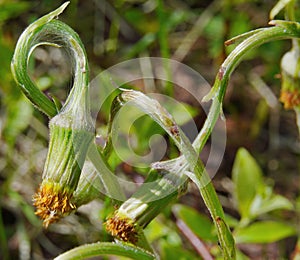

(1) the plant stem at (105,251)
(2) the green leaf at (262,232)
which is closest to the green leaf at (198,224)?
(2) the green leaf at (262,232)

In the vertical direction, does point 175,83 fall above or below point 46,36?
below

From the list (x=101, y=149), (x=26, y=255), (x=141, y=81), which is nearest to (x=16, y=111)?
(x=26, y=255)

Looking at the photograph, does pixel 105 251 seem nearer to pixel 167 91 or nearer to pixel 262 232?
pixel 262 232

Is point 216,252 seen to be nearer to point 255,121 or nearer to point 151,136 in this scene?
point 151,136

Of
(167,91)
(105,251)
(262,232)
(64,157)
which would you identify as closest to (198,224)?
(262,232)

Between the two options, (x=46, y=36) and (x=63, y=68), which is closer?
(x=46, y=36)

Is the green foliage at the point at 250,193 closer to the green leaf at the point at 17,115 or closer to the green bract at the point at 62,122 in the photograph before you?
the green leaf at the point at 17,115

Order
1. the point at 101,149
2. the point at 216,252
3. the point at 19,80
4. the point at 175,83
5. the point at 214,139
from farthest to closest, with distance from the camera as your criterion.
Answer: the point at 175,83 → the point at 214,139 → the point at 216,252 → the point at 101,149 → the point at 19,80

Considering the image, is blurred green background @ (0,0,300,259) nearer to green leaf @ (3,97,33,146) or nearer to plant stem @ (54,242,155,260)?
green leaf @ (3,97,33,146)
